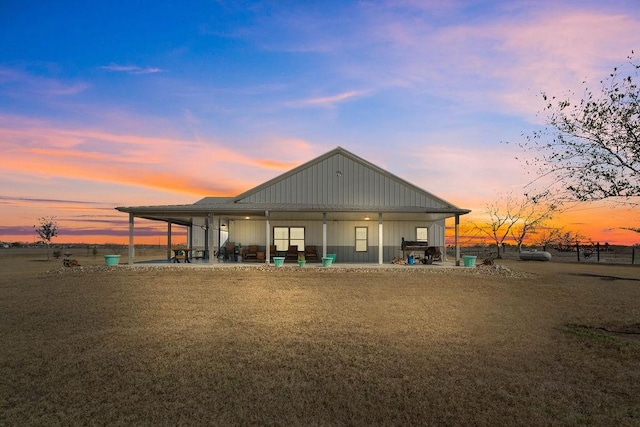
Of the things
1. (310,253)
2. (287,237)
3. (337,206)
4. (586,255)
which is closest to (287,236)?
(287,237)

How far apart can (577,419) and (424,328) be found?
165 inches

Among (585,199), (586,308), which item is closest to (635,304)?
(586,308)

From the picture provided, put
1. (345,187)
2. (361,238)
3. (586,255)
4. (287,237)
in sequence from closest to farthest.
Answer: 1. (345,187)
2. (287,237)
3. (361,238)
4. (586,255)

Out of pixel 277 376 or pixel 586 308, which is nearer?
pixel 277 376

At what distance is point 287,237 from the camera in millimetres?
25125

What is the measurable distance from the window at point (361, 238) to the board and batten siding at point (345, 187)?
1689 millimetres

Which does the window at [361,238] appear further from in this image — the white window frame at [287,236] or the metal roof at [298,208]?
the white window frame at [287,236]

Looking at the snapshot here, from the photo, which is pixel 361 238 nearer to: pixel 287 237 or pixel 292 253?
pixel 292 253

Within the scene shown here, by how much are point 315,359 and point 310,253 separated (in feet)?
55.9

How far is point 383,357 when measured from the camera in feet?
23.9

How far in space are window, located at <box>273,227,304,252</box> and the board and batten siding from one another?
183 cm

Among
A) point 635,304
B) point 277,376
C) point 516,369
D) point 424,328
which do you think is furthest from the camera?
point 635,304

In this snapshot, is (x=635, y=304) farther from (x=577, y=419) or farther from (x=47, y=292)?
(x=47, y=292)

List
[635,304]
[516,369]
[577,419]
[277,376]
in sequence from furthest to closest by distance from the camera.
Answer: [635,304]
[516,369]
[277,376]
[577,419]
